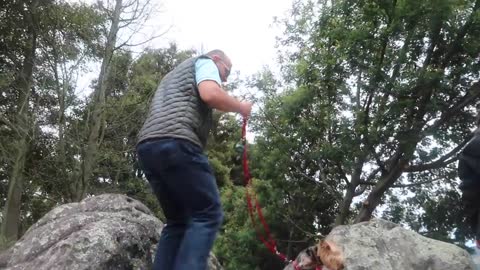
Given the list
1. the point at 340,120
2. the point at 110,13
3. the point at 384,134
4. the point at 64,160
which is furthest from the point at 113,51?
the point at 384,134

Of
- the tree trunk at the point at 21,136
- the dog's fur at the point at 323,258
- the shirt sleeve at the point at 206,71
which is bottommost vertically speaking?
the dog's fur at the point at 323,258

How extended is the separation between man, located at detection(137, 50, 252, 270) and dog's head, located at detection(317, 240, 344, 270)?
96.8 inches

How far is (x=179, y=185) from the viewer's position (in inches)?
107

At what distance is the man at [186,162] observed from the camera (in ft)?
8.87

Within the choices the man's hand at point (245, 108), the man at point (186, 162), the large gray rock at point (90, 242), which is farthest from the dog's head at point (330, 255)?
the man's hand at point (245, 108)

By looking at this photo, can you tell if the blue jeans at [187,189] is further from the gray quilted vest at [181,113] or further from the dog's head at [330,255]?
the dog's head at [330,255]

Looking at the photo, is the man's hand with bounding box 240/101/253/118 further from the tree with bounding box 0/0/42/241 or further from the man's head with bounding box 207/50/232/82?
the tree with bounding box 0/0/42/241

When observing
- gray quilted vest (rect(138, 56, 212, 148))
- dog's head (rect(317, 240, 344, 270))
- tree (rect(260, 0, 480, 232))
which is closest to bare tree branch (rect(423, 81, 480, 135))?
tree (rect(260, 0, 480, 232))

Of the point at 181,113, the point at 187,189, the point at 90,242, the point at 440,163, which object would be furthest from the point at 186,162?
the point at 440,163

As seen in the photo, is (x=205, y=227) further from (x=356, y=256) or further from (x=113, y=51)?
(x=113, y=51)

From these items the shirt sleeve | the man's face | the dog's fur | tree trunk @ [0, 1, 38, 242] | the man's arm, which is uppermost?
tree trunk @ [0, 1, 38, 242]

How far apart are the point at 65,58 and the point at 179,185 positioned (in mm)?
10240

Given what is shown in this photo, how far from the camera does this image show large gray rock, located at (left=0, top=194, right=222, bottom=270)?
3.17 m

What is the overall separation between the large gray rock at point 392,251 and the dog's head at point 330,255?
0.05 m
